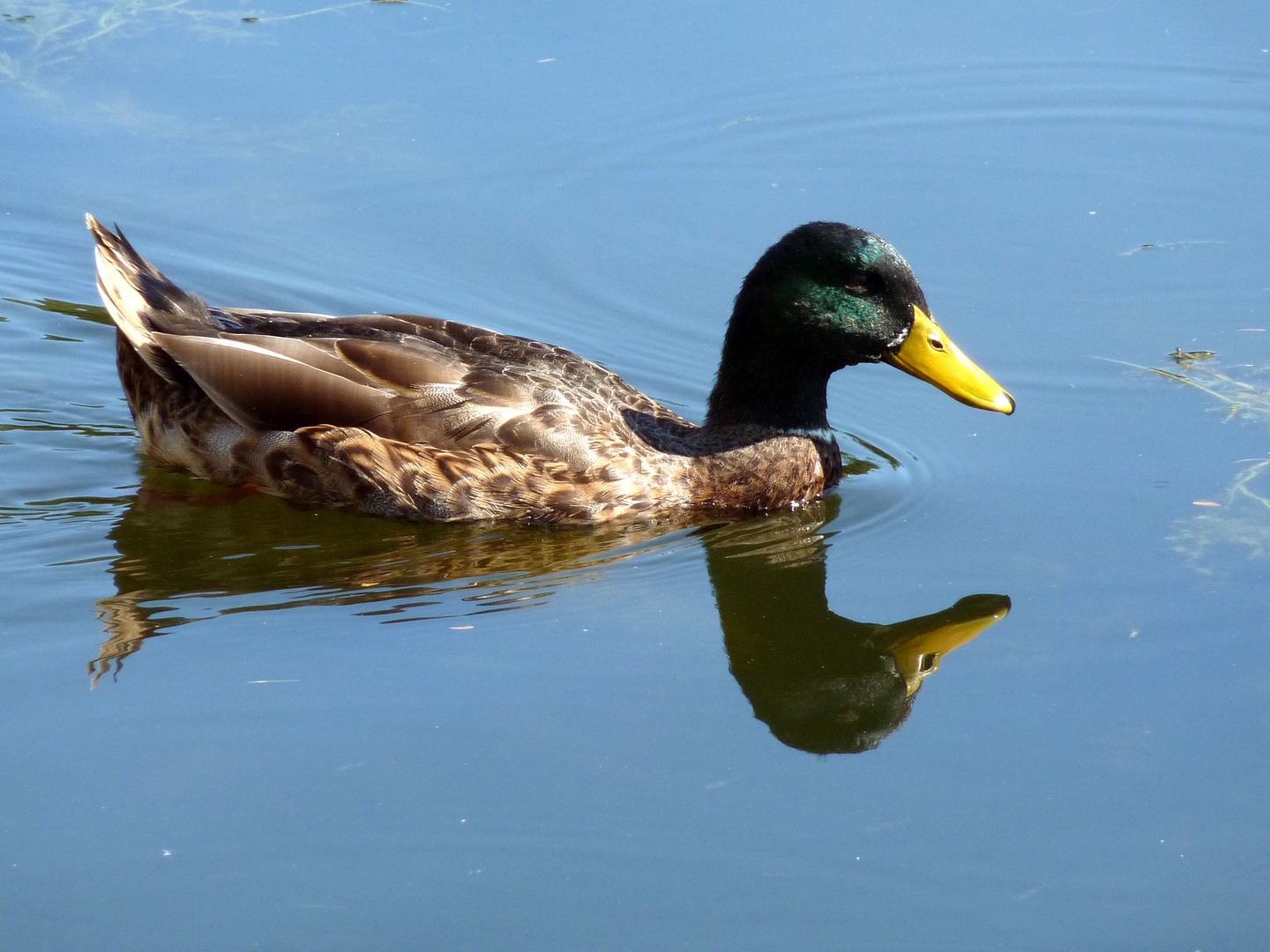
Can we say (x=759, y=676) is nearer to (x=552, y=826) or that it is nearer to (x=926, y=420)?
(x=552, y=826)

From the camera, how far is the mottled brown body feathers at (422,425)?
7.45 m

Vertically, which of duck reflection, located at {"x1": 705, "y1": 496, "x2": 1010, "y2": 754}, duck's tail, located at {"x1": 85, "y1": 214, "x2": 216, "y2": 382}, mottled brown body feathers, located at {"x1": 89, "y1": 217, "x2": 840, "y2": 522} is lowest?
duck reflection, located at {"x1": 705, "y1": 496, "x2": 1010, "y2": 754}

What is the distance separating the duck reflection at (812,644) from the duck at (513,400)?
49 cm

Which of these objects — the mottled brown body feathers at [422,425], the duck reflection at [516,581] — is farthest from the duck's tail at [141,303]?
the duck reflection at [516,581]

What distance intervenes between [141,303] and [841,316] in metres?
3.40

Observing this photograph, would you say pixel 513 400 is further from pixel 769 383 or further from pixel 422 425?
pixel 769 383

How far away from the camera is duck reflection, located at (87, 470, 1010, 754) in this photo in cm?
616

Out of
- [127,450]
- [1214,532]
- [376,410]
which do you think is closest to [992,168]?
[1214,532]

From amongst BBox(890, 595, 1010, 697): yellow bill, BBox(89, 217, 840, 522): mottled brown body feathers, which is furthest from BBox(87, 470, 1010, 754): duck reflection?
BBox(89, 217, 840, 522): mottled brown body feathers

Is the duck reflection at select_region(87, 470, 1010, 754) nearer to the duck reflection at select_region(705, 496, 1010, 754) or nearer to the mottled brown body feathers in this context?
the duck reflection at select_region(705, 496, 1010, 754)

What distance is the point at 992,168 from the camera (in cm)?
1045

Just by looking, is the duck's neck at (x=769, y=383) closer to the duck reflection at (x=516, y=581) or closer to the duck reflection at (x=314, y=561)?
the duck reflection at (x=516, y=581)

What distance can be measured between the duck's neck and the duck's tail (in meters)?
2.54

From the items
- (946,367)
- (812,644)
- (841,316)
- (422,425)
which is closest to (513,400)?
(422,425)
